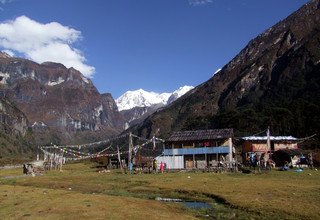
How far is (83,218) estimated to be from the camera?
27219 millimetres

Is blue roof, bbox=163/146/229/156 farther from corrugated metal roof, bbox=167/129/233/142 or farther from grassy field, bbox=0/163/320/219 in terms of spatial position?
grassy field, bbox=0/163/320/219

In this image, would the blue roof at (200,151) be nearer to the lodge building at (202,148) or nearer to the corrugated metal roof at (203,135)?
the lodge building at (202,148)

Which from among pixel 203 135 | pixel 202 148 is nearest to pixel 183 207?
pixel 202 148

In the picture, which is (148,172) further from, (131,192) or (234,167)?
(131,192)

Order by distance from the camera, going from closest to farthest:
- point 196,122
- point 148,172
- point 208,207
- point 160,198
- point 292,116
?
point 208,207 → point 160,198 → point 148,172 → point 292,116 → point 196,122

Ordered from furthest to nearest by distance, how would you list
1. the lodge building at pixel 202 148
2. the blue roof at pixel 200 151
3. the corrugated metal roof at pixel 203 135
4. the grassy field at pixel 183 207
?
the corrugated metal roof at pixel 203 135 → the lodge building at pixel 202 148 → the blue roof at pixel 200 151 → the grassy field at pixel 183 207

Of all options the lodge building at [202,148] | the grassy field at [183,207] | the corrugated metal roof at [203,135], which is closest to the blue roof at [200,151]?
the lodge building at [202,148]

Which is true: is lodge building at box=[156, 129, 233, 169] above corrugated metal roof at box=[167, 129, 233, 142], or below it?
below

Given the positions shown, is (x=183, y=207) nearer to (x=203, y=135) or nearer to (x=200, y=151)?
(x=200, y=151)

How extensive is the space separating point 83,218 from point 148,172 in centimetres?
5273

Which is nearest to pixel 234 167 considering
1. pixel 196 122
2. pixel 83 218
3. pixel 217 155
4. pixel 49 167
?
pixel 217 155

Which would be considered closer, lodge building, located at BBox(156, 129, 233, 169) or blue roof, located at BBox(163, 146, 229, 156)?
blue roof, located at BBox(163, 146, 229, 156)

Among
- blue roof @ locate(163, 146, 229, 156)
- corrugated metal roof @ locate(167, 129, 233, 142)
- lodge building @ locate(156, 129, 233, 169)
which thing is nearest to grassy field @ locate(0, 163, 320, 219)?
blue roof @ locate(163, 146, 229, 156)

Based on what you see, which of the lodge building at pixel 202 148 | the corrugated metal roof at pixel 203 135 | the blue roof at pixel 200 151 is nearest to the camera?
the blue roof at pixel 200 151
